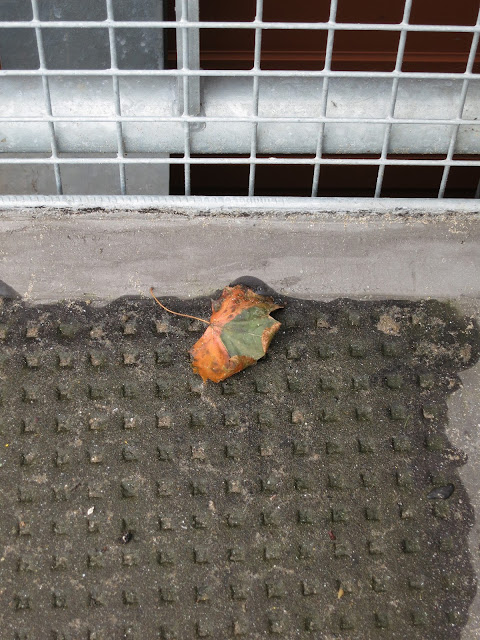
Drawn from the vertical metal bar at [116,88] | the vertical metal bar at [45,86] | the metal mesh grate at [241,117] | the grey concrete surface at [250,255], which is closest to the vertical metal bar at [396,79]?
the metal mesh grate at [241,117]

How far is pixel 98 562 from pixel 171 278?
3.31 feet

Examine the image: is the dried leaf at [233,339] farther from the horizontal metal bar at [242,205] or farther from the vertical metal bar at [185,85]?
the vertical metal bar at [185,85]

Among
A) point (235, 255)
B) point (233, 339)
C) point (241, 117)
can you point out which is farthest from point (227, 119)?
→ point (233, 339)

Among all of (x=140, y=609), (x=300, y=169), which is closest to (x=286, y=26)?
(x=300, y=169)

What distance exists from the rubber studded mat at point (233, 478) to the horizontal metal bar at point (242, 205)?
342 millimetres

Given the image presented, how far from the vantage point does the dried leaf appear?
86.0 inches

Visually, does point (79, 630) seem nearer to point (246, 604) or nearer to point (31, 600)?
point (31, 600)

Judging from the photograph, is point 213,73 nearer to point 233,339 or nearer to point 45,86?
point 45,86

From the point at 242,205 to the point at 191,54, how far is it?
1.78 feet

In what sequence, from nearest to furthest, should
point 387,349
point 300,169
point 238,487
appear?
point 238,487 < point 387,349 < point 300,169

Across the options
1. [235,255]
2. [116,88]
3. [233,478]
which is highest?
[116,88]

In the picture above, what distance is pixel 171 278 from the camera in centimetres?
230

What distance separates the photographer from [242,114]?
2.28 meters

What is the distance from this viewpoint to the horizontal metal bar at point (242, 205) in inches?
89.7
